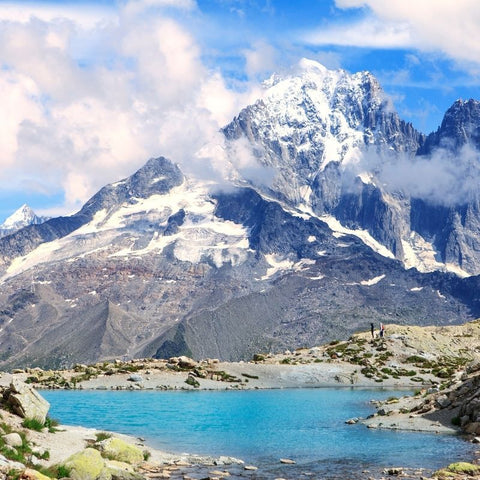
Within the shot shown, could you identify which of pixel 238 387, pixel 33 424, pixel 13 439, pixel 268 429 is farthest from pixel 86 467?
pixel 238 387

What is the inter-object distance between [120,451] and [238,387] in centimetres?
8565

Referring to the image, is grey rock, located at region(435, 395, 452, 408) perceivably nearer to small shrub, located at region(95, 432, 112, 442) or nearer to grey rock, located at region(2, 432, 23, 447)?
small shrub, located at region(95, 432, 112, 442)

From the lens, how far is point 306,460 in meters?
51.3

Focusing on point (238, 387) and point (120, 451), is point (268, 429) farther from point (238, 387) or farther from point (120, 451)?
point (238, 387)

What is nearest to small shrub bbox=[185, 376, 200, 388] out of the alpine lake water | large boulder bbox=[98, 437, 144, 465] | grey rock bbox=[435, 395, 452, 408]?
the alpine lake water

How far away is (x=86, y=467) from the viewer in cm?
3878

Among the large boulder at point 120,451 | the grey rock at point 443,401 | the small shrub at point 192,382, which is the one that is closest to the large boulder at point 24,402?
the large boulder at point 120,451

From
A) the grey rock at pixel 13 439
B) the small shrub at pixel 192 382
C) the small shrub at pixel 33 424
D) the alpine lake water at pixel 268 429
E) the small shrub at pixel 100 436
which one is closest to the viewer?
the grey rock at pixel 13 439

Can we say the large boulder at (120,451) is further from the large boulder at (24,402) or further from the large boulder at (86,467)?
the large boulder at (86,467)

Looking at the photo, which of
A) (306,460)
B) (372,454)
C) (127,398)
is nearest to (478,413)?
(372,454)

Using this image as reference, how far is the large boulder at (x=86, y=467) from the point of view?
38250 millimetres

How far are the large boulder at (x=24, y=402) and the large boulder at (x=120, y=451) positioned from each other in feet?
16.4

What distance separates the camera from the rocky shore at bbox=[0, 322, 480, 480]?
41688mm

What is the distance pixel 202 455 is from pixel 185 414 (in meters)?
32.2
